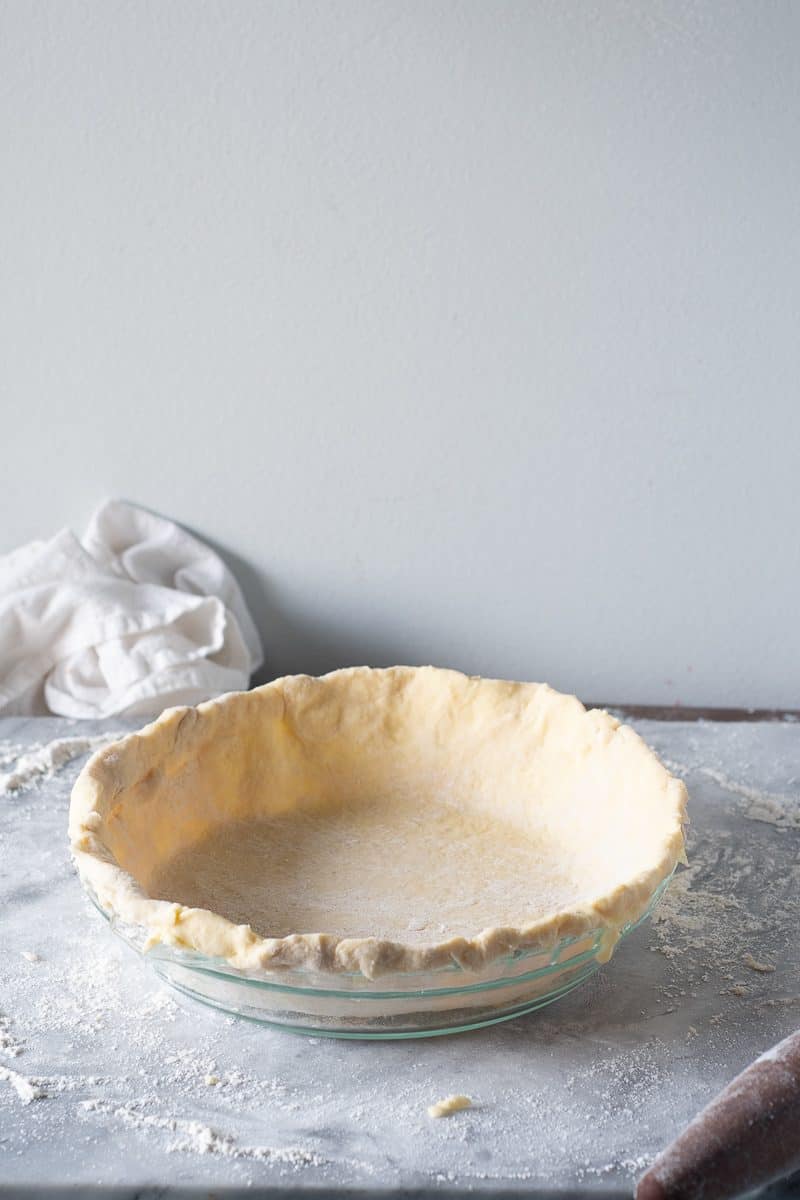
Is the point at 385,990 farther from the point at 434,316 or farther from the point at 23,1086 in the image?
the point at 434,316

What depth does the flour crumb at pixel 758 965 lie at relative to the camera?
1.00 meters

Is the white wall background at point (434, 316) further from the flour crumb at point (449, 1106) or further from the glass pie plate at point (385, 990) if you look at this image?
the flour crumb at point (449, 1106)

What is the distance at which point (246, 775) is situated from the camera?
123cm

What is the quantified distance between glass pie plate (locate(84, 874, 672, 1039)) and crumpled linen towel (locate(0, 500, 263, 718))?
871 mm

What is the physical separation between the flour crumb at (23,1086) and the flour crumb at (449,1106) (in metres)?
0.27

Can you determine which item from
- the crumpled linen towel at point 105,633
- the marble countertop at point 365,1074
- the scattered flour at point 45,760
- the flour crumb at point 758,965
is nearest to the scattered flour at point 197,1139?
the marble countertop at point 365,1074

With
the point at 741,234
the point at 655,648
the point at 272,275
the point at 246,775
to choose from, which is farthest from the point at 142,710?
the point at 741,234

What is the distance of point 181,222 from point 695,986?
1356 millimetres

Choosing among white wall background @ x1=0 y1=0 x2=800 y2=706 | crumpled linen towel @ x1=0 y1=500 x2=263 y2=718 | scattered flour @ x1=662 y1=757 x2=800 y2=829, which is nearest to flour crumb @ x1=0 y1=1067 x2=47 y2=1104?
scattered flour @ x1=662 y1=757 x2=800 y2=829

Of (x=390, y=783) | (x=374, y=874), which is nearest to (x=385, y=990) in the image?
(x=374, y=874)

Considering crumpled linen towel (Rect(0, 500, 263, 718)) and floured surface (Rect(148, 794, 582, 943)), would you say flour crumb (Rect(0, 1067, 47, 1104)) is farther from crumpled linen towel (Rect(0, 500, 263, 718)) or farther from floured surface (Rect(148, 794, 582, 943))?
crumpled linen towel (Rect(0, 500, 263, 718))

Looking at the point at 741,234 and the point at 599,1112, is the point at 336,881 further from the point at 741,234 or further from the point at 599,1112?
the point at 741,234

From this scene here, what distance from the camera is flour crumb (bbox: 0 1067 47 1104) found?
0.85 meters

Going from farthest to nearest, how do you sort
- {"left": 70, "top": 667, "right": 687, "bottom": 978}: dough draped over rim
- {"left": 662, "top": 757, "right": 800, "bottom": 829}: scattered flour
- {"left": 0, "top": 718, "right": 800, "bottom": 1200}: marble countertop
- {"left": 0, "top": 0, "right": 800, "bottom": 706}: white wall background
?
1. {"left": 0, "top": 0, "right": 800, "bottom": 706}: white wall background
2. {"left": 662, "top": 757, "right": 800, "bottom": 829}: scattered flour
3. {"left": 70, "top": 667, "right": 687, "bottom": 978}: dough draped over rim
4. {"left": 0, "top": 718, "right": 800, "bottom": 1200}: marble countertop
